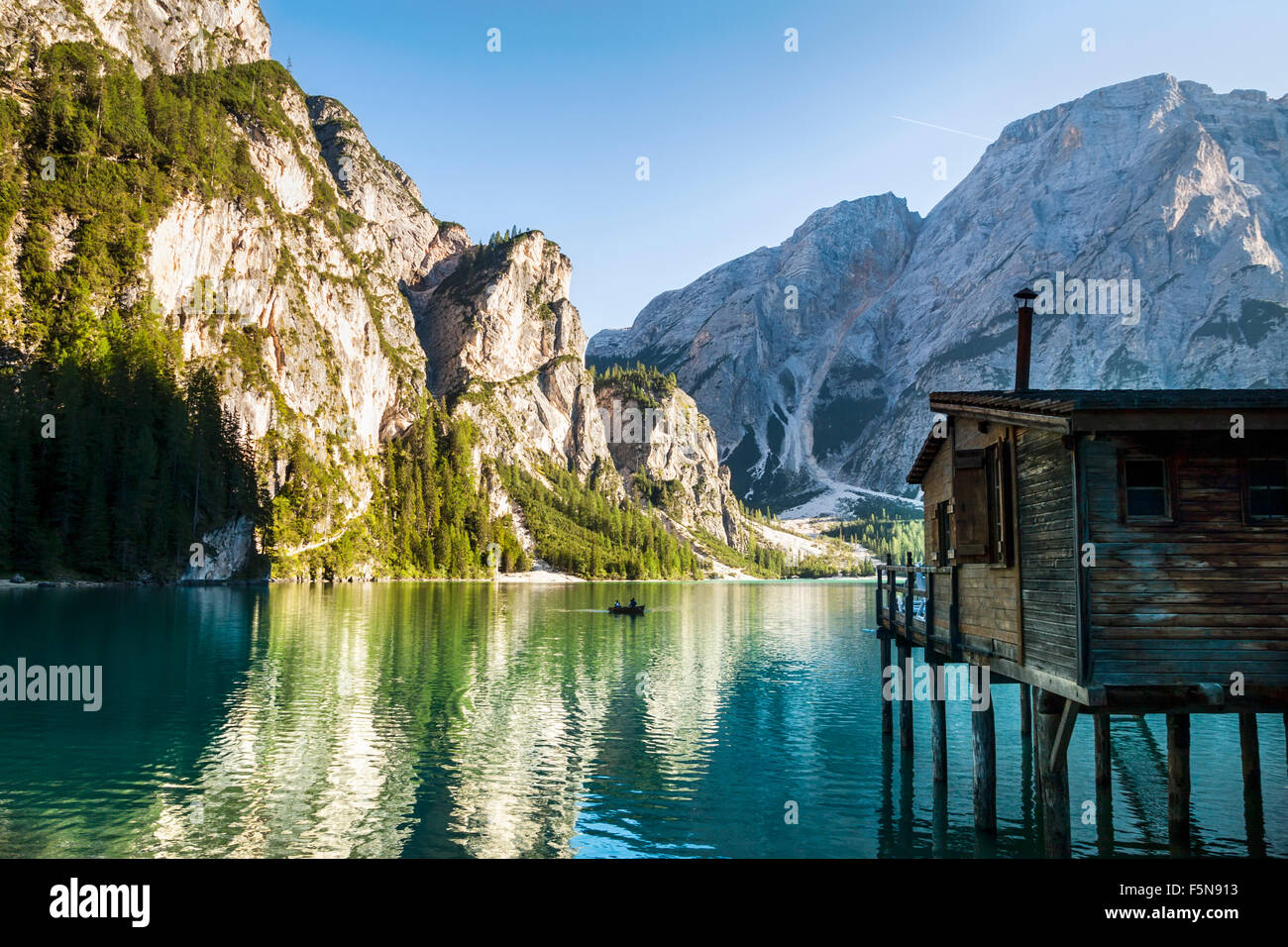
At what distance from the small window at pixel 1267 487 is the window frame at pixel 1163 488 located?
1.61 metres

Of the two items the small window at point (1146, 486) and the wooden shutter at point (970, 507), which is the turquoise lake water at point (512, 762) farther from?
the small window at point (1146, 486)

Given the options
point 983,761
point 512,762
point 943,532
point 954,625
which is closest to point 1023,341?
point 943,532

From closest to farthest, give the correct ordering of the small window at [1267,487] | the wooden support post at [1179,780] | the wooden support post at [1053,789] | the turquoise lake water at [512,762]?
the small window at [1267,487], the wooden support post at [1053,789], the wooden support post at [1179,780], the turquoise lake water at [512,762]

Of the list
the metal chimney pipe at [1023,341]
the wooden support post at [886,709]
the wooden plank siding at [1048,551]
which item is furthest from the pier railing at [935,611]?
the metal chimney pipe at [1023,341]

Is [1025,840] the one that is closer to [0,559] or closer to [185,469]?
[0,559]

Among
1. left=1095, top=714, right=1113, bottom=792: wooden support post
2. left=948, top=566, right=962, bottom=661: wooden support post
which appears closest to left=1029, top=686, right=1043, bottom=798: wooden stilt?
left=1095, top=714, right=1113, bottom=792: wooden support post

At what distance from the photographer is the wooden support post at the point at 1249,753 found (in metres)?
24.2

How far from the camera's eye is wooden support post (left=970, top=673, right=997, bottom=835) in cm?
2272

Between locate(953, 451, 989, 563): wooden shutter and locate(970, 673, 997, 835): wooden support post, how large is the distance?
11.7 ft

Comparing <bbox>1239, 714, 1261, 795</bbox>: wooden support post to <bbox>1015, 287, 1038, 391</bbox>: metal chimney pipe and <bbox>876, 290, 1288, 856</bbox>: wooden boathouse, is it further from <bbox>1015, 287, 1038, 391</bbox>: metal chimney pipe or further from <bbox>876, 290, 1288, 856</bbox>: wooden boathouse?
<bbox>1015, 287, 1038, 391</bbox>: metal chimney pipe

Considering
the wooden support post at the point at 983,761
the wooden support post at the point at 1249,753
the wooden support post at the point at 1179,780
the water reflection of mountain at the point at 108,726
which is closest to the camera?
the wooden support post at the point at 1179,780
